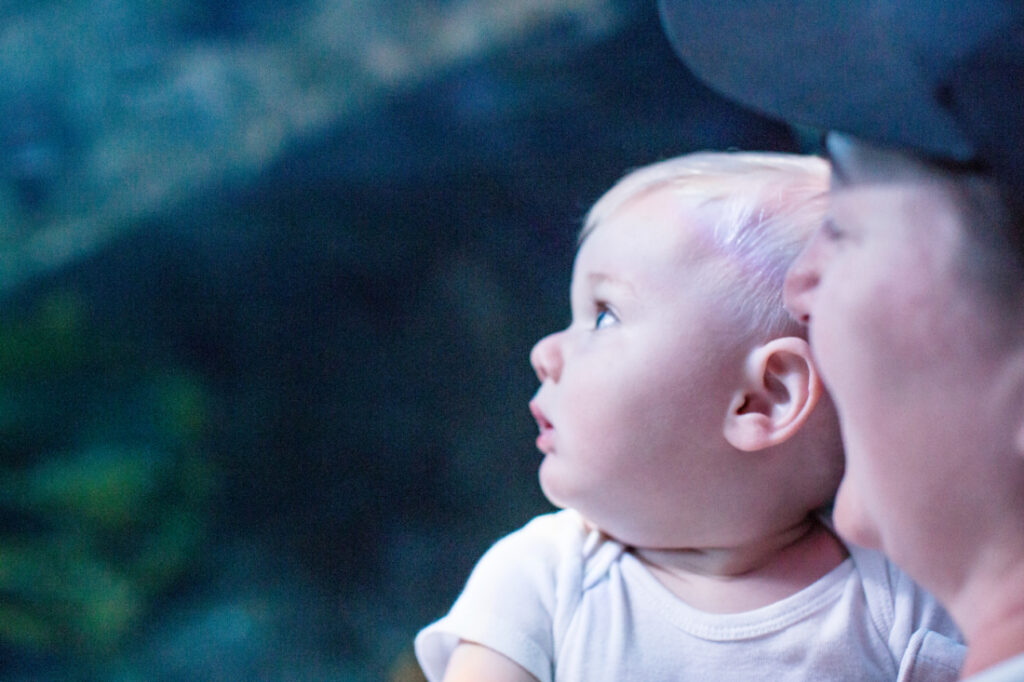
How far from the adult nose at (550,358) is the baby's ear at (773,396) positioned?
16 cm

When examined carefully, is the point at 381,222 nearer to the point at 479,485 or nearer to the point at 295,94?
the point at 295,94

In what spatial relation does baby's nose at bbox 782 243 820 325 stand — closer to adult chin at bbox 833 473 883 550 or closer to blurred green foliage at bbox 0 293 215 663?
adult chin at bbox 833 473 883 550

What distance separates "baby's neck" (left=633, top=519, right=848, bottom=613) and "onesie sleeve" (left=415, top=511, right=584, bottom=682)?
0.28 feet

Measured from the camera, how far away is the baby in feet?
2.87

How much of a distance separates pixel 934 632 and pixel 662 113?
63 cm

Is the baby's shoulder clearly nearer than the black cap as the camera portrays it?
No

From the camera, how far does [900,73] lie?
1.65 ft

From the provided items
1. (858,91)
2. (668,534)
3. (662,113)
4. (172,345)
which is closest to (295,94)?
(172,345)

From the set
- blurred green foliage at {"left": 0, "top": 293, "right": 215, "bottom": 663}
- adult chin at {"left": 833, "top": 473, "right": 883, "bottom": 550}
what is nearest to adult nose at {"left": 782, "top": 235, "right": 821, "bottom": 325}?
adult chin at {"left": 833, "top": 473, "right": 883, "bottom": 550}

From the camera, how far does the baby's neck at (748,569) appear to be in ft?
3.02

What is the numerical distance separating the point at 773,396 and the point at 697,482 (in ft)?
0.33

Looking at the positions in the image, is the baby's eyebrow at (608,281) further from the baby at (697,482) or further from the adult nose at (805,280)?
the adult nose at (805,280)

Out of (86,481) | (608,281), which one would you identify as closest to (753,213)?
(608,281)

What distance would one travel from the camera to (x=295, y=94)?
110 cm
